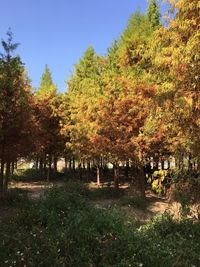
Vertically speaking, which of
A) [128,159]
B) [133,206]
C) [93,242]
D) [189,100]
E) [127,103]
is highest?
[127,103]

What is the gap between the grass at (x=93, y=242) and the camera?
8.17 metres

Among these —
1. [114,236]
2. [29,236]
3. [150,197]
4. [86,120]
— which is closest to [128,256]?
[114,236]

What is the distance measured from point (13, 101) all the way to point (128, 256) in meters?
9.35

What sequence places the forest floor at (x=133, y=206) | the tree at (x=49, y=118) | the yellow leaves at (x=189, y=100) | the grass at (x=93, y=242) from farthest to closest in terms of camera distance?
the tree at (x=49, y=118)
the forest floor at (x=133, y=206)
the grass at (x=93, y=242)
the yellow leaves at (x=189, y=100)

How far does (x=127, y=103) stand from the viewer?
18.2 m

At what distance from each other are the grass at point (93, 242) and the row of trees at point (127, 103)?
2.20 meters

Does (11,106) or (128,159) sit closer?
(11,106)

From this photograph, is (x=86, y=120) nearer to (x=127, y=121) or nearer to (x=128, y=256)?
(x=127, y=121)

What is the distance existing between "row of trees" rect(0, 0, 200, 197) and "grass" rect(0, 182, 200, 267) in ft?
7.23

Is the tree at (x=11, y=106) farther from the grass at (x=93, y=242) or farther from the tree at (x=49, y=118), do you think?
the tree at (x=49, y=118)

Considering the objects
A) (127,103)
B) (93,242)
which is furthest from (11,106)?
(93,242)

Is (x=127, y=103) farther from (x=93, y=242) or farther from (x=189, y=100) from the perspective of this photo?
(x=189, y=100)

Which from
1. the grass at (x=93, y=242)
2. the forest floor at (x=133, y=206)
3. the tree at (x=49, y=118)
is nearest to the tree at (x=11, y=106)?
the forest floor at (x=133, y=206)

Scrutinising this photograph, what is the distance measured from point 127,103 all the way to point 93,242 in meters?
10.1
